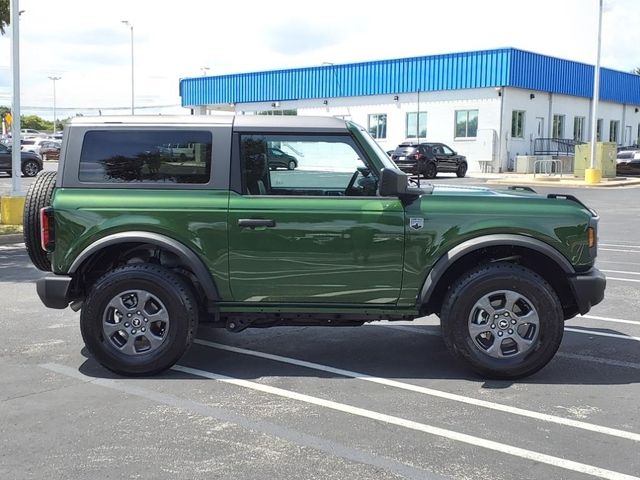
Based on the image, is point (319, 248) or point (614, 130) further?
point (614, 130)

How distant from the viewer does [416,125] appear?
42.1 m

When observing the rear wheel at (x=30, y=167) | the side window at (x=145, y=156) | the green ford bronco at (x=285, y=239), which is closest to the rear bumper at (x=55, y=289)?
the green ford bronco at (x=285, y=239)

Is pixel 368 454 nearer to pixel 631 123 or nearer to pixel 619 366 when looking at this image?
pixel 619 366

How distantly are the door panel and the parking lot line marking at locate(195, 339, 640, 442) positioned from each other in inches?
22.7

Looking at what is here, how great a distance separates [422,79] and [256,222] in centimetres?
3744

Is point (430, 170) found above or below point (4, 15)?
below

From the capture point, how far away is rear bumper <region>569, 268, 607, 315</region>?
5.16m

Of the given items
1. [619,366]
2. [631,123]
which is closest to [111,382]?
[619,366]

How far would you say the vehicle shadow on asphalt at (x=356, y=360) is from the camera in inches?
210

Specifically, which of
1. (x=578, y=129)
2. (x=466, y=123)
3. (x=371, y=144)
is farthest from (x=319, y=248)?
(x=578, y=129)

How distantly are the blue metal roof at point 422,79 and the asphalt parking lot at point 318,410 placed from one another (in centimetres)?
3348

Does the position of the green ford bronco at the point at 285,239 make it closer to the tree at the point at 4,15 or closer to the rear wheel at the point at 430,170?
the tree at the point at 4,15

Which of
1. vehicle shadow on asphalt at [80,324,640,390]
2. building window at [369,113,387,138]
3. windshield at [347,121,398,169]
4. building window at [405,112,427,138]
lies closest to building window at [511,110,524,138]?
building window at [405,112,427,138]

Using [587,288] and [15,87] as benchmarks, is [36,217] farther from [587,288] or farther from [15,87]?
[15,87]
